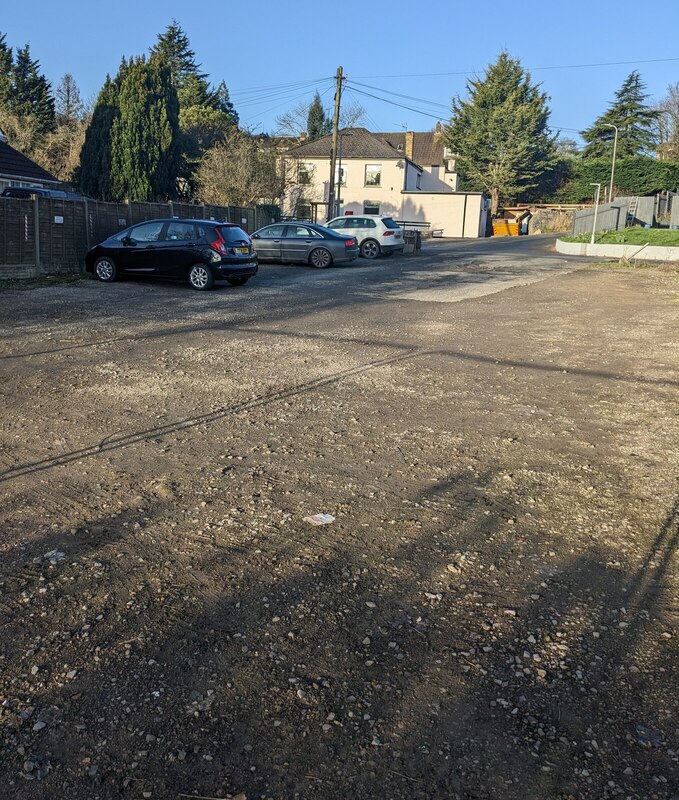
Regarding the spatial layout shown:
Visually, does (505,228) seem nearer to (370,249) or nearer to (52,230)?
(370,249)

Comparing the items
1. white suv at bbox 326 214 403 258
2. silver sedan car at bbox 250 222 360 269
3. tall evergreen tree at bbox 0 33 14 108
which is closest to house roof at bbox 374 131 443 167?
tall evergreen tree at bbox 0 33 14 108

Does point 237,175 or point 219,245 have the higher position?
point 237,175

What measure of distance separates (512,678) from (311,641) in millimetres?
870

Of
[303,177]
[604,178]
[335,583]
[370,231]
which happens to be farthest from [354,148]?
[335,583]

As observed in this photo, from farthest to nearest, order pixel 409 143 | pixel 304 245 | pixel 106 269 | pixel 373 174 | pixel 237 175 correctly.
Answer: pixel 409 143
pixel 373 174
pixel 237 175
pixel 304 245
pixel 106 269

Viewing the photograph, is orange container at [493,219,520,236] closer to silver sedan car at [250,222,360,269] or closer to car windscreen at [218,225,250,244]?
silver sedan car at [250,222,360,269]

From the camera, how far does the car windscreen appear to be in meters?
16.8

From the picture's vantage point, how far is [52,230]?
58.3 feet

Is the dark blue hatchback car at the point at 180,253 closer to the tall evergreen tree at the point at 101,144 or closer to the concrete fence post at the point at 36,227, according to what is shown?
the concrete fence post at the point at 36,227

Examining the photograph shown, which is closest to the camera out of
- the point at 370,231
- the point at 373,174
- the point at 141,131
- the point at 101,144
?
the point at 370,231

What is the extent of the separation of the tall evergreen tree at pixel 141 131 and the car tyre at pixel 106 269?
21.8 meters

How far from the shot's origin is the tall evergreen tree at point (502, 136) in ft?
212

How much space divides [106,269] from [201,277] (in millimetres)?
2656

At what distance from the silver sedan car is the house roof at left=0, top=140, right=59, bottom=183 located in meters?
12.1
